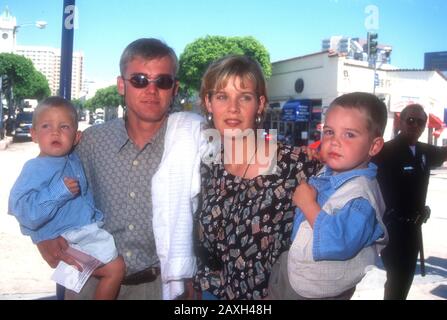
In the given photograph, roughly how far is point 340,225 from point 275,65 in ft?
101

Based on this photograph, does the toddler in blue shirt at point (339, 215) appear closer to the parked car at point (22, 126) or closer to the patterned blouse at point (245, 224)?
the patterned blouse at point (245, 224)

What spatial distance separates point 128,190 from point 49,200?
0.35m

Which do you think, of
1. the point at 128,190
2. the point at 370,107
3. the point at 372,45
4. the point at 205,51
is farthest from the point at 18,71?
the point at 370,107

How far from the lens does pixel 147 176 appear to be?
2.06m

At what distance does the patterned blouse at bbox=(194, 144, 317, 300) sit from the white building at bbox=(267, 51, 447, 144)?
21713mm

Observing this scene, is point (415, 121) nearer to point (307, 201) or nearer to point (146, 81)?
point (307, 201)

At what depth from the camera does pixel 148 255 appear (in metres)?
2.09

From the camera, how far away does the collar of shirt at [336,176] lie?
1.78 meters

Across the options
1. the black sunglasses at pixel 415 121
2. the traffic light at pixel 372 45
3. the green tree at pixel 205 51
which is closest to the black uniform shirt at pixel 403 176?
the black sunglasses at pixel 415 121
